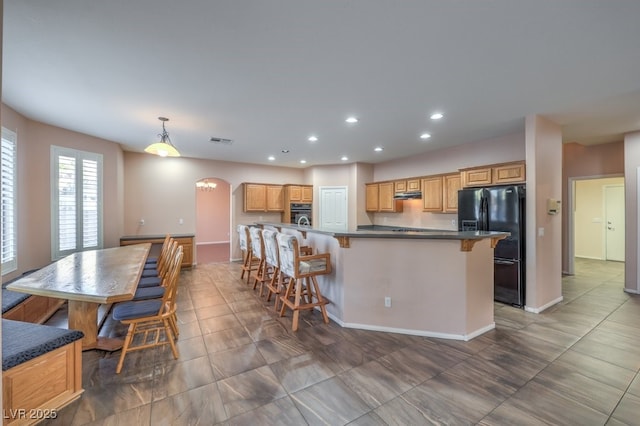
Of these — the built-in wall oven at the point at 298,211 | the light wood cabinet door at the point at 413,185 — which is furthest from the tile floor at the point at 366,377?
the built-in wall oven at the point at 298,211

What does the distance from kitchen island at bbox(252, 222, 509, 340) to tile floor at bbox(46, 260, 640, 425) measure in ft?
0.60

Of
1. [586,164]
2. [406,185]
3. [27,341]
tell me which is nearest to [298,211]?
[406,185]

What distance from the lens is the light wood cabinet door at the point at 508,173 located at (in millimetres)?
4148

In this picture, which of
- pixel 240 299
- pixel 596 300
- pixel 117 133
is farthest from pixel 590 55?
pixel 117 133

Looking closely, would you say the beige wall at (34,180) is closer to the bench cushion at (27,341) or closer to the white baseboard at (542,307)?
the bench cushion at (27,341)

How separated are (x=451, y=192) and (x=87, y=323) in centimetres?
586

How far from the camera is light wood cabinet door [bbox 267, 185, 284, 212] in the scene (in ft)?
25.5

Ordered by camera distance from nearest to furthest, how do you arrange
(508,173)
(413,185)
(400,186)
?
(508,173), (413,185), (400,186)

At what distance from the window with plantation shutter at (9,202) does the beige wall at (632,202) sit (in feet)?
30.0

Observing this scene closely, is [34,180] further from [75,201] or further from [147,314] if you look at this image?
[147,314]

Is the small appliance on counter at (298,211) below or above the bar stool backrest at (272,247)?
above

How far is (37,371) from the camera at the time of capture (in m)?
1.96

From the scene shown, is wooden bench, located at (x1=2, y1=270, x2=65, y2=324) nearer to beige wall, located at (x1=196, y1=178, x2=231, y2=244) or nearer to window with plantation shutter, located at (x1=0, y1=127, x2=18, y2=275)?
window with plantation shutter, located at (x1=0, y1=127, x2=18, y2=275)

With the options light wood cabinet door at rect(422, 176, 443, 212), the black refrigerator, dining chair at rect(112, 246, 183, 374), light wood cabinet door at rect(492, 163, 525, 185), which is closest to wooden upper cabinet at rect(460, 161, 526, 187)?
light wood cabinet door at rect(492, 163, 525, 185)
